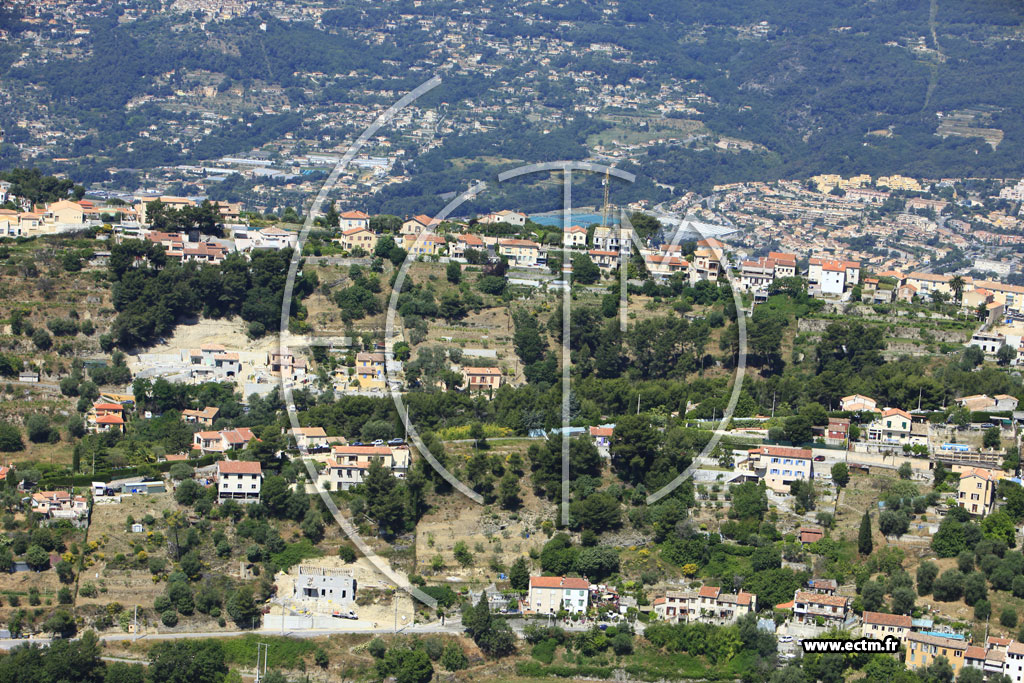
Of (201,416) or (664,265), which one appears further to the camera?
(664,265)

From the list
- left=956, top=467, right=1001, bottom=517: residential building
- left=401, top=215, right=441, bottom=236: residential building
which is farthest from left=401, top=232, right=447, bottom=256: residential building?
left=956, top=467, right=1001, bottom=517: residential building

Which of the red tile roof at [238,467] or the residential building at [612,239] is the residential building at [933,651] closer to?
the red tile roof at [238,467]

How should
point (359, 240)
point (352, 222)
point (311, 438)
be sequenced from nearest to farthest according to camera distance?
1. point (311, 438)
2. point (359, 240)
3. point (352, 222)

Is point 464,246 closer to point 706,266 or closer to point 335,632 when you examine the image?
point 706,266

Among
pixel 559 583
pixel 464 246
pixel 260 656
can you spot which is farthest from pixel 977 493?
pixel 464 246

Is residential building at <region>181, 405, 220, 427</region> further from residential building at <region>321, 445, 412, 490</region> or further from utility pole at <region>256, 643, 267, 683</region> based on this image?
utility pole at <region>256, 643, 267, 683</region>

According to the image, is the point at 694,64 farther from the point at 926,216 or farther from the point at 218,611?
the point at 218,611

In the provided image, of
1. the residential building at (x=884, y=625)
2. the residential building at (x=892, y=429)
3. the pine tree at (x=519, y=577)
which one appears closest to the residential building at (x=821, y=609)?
the residential building at (x=884, y=625)
